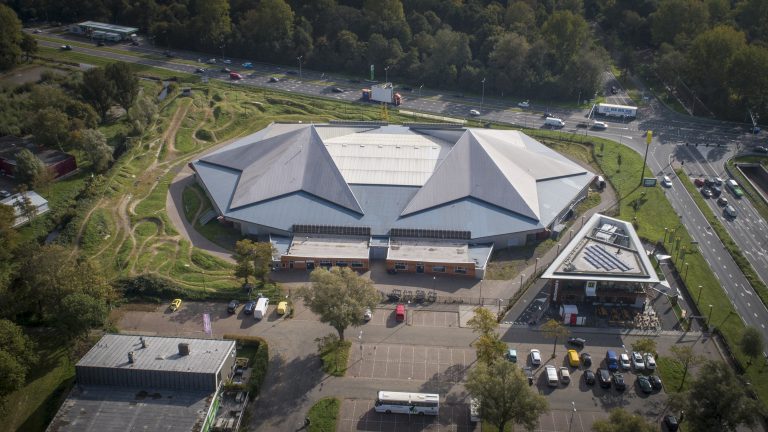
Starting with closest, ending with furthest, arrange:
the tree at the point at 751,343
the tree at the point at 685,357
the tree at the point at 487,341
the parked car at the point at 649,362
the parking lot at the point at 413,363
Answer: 1. the tree at the point at 487,341
2. the tree at the point at 685,357
3. the tree at the point at 751,343
4. the parking lot at the point at 413,363
5. the parked car at the point at 649,362

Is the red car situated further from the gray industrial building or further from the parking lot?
the gray industrial building

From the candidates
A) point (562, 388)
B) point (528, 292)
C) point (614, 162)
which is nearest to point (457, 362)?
point (562, 388)

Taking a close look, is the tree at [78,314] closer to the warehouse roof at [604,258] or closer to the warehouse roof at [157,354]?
the warehouse roof at [157,354]

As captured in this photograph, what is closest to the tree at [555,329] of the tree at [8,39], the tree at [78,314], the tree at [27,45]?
the tree at [78,314]

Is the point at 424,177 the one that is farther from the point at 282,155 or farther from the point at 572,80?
the point at 572,80

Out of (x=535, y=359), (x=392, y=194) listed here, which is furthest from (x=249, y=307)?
(x=535, y=359)

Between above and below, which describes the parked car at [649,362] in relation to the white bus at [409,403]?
above
